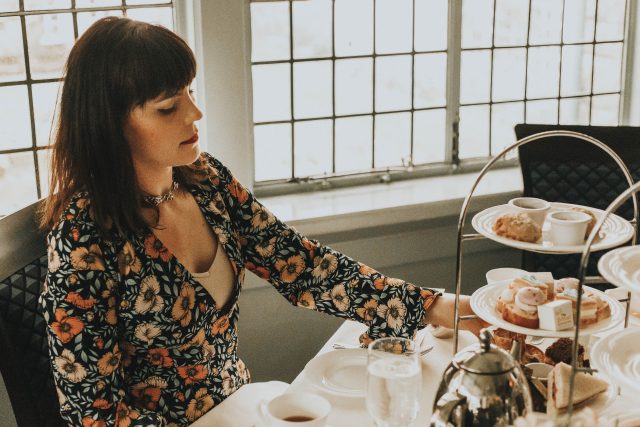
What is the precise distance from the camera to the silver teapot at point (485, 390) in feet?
3.67

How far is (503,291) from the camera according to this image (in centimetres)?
145

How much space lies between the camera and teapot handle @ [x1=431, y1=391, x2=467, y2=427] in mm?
1075

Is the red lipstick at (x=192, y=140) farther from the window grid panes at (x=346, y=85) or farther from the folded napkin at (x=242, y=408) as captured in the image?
the window grid panes at (x=346, y=85)

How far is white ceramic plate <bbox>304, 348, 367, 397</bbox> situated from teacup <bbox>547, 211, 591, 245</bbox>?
462mm

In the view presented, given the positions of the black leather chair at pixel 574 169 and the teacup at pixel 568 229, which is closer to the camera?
the teacup at pixel 568 229

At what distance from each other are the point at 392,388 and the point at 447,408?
0.13 meters

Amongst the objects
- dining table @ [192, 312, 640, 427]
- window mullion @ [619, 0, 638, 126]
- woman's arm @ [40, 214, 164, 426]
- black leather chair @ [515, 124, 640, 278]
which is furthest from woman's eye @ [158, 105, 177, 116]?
window mullion @ [619, 0, 638, 126]

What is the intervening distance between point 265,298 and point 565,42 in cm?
162

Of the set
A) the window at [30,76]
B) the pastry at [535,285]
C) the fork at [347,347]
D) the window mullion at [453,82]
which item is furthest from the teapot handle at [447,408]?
the window mullion at [453,82]

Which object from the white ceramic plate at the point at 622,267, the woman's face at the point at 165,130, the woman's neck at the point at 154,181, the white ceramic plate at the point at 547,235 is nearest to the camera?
the white ceramic plate at the point at 622,267

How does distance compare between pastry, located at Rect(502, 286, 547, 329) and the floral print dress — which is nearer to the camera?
pastry, located at Rect(502, 286, 547, 329)

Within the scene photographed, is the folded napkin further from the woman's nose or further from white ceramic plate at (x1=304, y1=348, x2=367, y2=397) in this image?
the woman's nose

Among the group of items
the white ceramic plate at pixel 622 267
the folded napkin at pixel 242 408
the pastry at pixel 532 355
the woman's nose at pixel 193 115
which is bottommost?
the folded napkin at pixel 242 408

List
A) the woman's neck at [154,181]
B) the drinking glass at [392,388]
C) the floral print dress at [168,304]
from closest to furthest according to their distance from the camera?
the drinking glass at [392,388]
the floral print dress at [168,304]
the woman's neck at [154,181]
